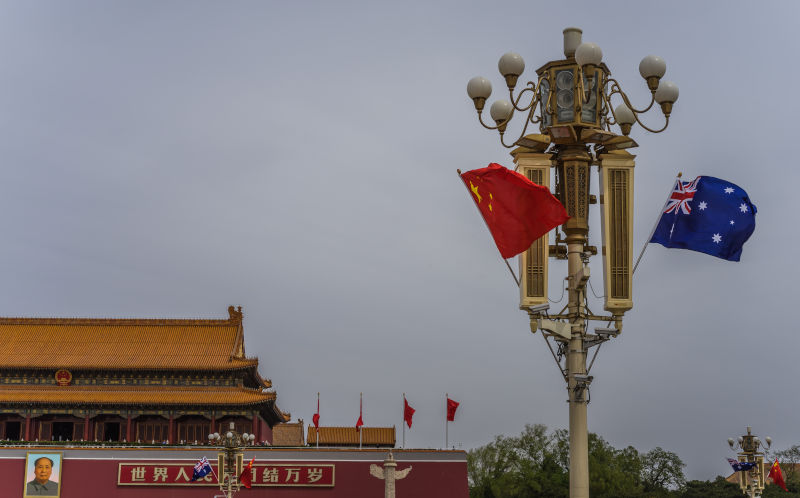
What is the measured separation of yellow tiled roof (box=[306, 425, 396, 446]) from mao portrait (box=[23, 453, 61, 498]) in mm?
13054

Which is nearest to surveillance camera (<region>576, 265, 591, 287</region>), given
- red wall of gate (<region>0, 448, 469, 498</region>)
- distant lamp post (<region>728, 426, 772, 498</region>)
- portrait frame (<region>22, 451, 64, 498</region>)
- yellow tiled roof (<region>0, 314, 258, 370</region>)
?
distant lamp post (<region>728, 426, 772, 498</region>)

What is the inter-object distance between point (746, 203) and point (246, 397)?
2284 cm

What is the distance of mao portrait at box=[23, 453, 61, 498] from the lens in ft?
105

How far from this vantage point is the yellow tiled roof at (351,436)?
42844 millimetres

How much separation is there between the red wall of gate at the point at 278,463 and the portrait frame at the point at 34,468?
4.7 inches

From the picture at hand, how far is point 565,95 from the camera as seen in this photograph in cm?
1286

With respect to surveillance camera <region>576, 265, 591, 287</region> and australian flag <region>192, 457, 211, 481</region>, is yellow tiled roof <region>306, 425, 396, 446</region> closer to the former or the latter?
australian flag <region>192, 457, 211, 481</region>

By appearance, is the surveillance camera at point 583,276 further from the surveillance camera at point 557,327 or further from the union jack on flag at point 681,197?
the union jack on flag at point 681,197

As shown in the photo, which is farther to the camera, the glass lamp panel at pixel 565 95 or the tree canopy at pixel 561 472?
the tree canopy at pixel 561 472

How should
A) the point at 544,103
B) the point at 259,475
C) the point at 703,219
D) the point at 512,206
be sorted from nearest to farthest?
1. the point at 512,206
2. the point at 544,103
3. the point at 703,219
4. the point at 259,475

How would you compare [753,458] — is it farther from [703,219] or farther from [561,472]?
[561,472]

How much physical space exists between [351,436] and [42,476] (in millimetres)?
14955

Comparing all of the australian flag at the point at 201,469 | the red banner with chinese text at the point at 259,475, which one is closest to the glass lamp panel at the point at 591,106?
the australian flag at the point at 201,469

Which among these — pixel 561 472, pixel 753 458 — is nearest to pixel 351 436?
pixel 561 472
